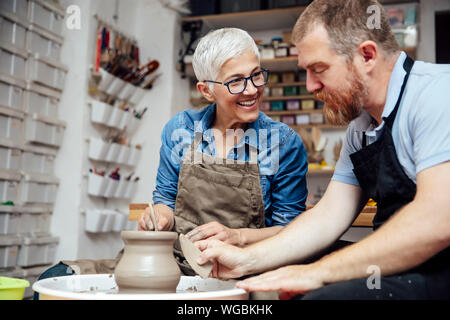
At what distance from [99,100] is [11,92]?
2.52 ft

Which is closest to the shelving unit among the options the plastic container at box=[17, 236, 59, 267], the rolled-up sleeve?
the plastic container at box=[17, 236, 59, 267]

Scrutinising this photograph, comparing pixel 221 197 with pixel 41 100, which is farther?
pixel 41 100

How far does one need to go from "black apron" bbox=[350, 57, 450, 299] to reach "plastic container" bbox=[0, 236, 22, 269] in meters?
2.61


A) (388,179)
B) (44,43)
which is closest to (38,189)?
(44,43)

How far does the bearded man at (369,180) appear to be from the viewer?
97 centimetres

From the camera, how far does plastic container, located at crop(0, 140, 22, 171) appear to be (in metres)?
3.18

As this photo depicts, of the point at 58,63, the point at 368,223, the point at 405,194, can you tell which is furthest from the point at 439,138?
the point at 58,63

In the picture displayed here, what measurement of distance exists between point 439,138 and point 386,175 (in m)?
0.21

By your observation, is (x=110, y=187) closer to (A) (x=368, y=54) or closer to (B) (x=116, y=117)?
(B) (x=116, y=117)

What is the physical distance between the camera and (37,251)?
11.2 feet

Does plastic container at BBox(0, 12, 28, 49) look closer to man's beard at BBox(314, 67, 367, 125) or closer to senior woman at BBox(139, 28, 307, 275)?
senior woman at BBox(139, 28, 307, 275)

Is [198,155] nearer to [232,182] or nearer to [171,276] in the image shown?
[232,182]

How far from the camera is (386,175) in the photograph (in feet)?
3.97

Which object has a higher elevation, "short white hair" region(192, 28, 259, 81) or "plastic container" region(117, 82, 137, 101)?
"plastic container" region(117, 82, 137, 101)
